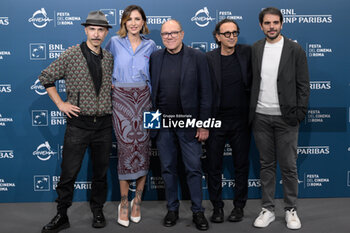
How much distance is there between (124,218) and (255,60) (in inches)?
70.0

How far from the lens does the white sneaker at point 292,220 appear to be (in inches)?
115

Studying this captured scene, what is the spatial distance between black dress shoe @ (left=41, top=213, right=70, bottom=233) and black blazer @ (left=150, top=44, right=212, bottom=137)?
49.6 inches

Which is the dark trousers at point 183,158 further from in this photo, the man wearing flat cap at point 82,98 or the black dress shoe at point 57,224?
the black dress shoe at point 57,224

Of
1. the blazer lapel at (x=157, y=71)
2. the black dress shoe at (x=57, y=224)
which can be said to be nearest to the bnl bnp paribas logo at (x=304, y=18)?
the blazer lapel at (x=157, y=71)

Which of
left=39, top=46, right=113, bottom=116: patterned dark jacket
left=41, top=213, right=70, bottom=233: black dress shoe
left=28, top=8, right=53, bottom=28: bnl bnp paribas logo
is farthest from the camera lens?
left=28, top=8, right=53, bottom=28: bnl bnp paribas logo

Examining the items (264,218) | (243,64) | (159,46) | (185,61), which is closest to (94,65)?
(185,61)

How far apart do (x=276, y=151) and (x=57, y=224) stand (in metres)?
1.96

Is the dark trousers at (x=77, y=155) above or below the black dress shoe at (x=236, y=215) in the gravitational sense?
above

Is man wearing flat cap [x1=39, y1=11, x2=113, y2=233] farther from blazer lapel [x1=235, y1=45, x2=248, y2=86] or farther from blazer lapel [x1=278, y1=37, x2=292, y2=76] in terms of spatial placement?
blazer lapel [x1=278, y1=37, x2=292, y2=76]

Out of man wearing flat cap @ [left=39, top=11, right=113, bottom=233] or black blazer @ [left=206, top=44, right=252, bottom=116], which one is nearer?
man wearing flat cap @ [left=39, top=11, right=113, bottom=233]

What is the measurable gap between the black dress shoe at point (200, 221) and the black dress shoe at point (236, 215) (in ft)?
0.86

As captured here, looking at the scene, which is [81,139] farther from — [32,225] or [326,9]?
[326,9]

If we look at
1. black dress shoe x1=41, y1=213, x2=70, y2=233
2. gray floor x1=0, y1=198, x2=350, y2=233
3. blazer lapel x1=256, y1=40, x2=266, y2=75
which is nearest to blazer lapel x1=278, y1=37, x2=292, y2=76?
blazer lapel x1=256, y1=40, x2=266, y2=75

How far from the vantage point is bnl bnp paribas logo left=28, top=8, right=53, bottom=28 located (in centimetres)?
344
